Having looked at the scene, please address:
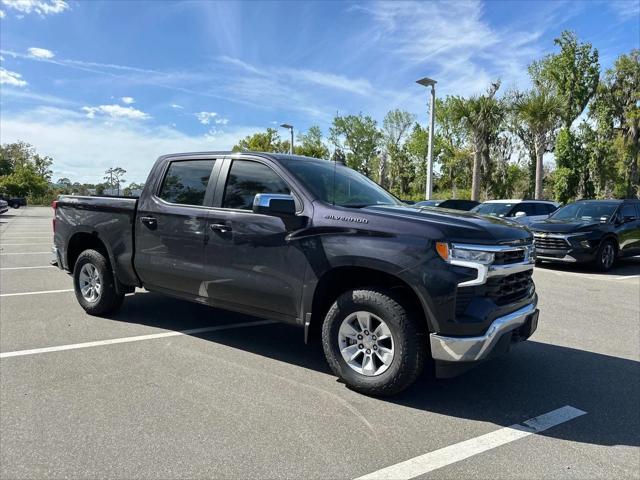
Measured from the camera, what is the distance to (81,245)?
6109 mm

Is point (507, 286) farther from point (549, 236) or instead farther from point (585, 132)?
point (585, 132)

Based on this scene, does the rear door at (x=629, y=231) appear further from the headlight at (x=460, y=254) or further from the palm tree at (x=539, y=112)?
the palm tree at (x=539, y=112)

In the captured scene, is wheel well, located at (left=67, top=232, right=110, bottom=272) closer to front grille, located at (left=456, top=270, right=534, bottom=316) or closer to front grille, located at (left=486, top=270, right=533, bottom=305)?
front grille, located at (left=456, top=270, right=534, bottom=316)

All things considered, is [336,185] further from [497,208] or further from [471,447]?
[497,208]

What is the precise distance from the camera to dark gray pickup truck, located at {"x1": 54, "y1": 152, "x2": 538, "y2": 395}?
332cm

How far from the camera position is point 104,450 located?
2850 millimetres

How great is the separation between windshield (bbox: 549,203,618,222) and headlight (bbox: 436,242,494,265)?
31.6 ft

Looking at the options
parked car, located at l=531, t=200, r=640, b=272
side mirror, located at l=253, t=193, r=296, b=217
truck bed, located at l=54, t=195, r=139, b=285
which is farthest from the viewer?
parked car, located at l=531, t=200, r=640, b=272

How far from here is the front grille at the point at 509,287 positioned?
3.42m

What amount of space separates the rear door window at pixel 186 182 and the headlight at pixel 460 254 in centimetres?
247

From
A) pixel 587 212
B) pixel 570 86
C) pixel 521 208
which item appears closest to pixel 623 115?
pixel 570 86

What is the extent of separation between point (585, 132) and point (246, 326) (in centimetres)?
4436

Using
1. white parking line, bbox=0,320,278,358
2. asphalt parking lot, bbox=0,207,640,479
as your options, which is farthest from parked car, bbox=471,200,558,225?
white parking line, bbox=0,320,278,358

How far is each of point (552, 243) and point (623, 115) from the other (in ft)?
128
